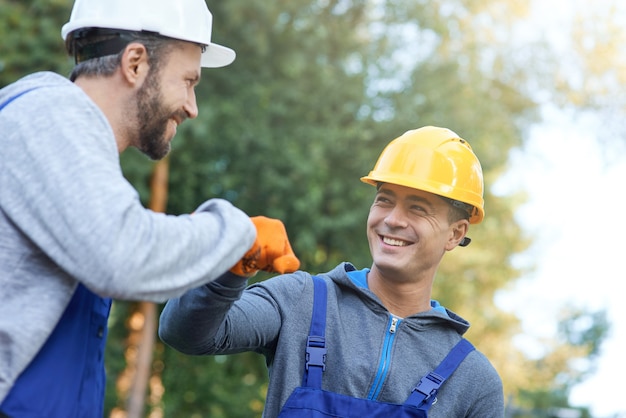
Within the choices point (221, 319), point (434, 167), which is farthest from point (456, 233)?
point (221, 319)

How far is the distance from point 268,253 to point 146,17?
0.70 meters

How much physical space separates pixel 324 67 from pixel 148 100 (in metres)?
12.0

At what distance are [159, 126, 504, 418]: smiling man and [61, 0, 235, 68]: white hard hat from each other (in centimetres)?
85

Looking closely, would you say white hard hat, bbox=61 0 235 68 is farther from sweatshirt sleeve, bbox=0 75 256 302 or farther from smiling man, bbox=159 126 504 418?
smiling man, bbox=159 126 504 418

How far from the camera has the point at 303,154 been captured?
13836mm

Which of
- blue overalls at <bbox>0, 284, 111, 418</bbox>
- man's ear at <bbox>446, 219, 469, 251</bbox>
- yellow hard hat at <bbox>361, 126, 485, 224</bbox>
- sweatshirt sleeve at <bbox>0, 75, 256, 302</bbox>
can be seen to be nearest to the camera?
sweatshirt sleeve at <bbox>0, 75, 256, 302</bbox>

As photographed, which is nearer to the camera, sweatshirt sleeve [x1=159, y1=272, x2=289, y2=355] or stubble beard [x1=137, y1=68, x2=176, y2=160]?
stubble beard [x1=137, y1=68, x2=176, y2=160]

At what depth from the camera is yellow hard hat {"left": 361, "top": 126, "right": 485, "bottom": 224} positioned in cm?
346

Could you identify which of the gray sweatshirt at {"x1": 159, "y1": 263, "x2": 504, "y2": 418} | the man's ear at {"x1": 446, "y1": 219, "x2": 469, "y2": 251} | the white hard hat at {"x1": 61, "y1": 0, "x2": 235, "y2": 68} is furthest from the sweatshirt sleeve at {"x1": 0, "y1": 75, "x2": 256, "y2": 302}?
the man's ear at {"x1": 446, "y1": 219, "x2": 469, "y2": 251}

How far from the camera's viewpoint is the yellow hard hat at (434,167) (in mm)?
3465

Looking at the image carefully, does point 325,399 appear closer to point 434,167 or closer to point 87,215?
point 434,167

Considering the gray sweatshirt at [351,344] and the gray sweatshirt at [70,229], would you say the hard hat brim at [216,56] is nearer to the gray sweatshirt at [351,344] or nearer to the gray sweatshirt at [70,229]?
the gray sweatshirt at [70,229]

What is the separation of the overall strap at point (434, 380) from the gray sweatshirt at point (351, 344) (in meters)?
0.03

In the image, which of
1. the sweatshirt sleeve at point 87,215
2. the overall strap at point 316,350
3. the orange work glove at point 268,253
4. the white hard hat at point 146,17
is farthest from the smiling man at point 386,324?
the white hard hat at point 146,17
